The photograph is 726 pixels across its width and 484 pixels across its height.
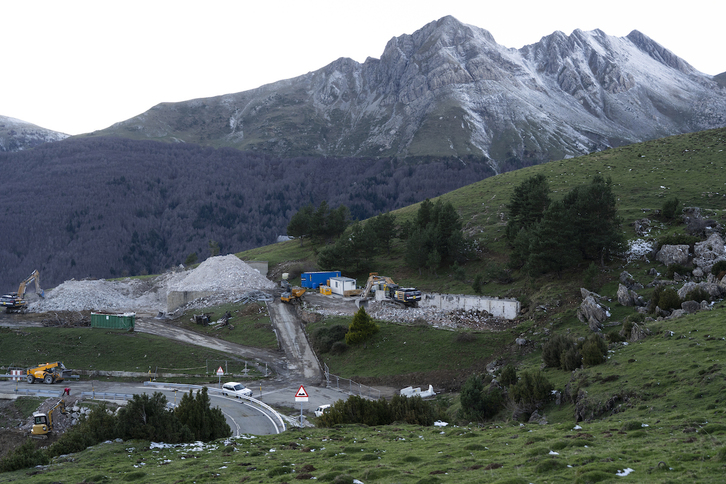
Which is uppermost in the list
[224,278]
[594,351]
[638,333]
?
[638,333]

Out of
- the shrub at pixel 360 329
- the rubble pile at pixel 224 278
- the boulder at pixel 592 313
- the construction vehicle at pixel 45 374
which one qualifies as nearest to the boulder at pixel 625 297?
the boulder at pixel 592 313

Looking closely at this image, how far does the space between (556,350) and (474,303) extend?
21129 mm

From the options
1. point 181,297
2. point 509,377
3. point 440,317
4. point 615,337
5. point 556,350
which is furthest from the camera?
point 181,297

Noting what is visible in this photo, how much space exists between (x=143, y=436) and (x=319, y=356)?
2971 cm

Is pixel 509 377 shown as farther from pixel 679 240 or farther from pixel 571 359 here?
pixel 679 240

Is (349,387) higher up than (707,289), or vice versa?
(707,289)

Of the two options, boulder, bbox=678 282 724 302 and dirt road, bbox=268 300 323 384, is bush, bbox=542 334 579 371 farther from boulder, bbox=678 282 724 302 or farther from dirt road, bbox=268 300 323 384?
dirt road, bbox=268 300 323 384

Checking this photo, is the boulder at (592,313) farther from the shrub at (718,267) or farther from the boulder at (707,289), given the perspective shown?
the shrub at (718,267)

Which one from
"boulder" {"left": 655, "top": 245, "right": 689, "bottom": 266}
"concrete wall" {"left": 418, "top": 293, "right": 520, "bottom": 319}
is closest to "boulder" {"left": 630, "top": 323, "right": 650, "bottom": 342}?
"boulder" {"left": 655, "top": 245, "right": 689, "bottom": 266}

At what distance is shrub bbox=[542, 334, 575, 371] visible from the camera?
33594 mm

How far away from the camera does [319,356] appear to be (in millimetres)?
53656

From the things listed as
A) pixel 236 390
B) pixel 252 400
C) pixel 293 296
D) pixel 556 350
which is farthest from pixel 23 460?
pixel 293 296

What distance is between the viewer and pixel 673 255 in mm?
46688

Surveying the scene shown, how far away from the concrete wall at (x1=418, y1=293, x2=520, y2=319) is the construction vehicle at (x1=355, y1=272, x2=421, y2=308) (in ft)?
4.54
